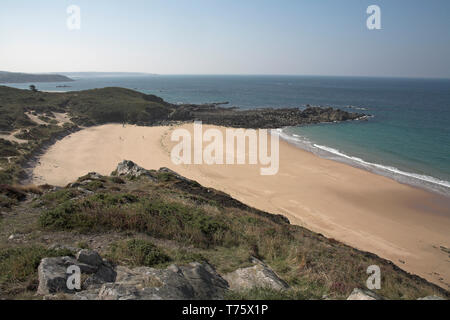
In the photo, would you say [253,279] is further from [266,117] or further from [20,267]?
[266,117]

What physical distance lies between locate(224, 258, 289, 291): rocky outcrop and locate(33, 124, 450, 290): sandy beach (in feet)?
38.1

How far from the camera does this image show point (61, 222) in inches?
351

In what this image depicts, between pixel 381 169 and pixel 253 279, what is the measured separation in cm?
2963

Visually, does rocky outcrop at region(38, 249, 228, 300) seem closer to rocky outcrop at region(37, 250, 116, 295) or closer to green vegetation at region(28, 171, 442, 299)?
rocky outcrop at region(37, 250, 116, 295)

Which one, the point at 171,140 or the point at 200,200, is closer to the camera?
A: the point at 200,200

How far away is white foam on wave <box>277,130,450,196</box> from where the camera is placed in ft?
83.6

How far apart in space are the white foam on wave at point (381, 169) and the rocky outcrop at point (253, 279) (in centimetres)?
2556

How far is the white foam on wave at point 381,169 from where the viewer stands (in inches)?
1004

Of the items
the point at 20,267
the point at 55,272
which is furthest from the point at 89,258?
the point at 20,267

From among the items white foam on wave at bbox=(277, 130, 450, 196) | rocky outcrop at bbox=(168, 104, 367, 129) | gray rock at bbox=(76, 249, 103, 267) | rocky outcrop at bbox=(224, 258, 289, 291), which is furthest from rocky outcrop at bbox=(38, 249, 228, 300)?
rocky outcrop at bbox=(168, 104, 367, 129)

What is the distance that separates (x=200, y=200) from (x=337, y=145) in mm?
32931

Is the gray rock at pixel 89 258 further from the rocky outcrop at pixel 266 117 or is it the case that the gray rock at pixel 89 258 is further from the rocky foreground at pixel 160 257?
the rocky outcrop at pixel 266 117
